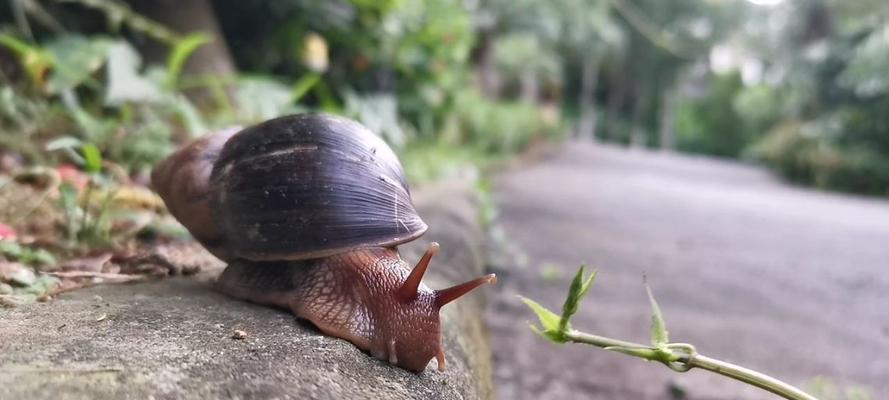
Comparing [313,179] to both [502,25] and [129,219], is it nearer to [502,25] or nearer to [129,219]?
[129,219]

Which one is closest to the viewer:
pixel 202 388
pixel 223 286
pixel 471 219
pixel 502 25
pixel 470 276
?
pixel 202 388

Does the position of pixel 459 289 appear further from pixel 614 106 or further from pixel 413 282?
pixel 614 106

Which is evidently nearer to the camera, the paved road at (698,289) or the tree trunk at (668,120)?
the paved road at (698,289)

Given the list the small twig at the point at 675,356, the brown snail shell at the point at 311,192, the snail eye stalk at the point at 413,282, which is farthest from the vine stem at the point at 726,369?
the brown snail shell at the point at 311,192

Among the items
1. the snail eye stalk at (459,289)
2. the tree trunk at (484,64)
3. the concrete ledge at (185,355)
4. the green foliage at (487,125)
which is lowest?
the concrete ledge at (185,355)

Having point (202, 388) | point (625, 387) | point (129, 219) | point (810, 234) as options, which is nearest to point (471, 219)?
point (625, 387)

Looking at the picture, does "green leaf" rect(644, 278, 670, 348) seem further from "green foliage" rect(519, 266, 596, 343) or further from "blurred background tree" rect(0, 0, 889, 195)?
"blurred background tree" rect(0, 0, 889, 195)

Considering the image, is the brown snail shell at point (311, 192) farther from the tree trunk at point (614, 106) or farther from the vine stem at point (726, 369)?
the tree trunk at point (614, 106)

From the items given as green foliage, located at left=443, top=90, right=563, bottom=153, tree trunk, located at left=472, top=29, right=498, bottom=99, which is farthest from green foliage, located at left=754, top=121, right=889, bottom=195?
tree trunk, located at left=472, top=29, right=498, bottom=99
